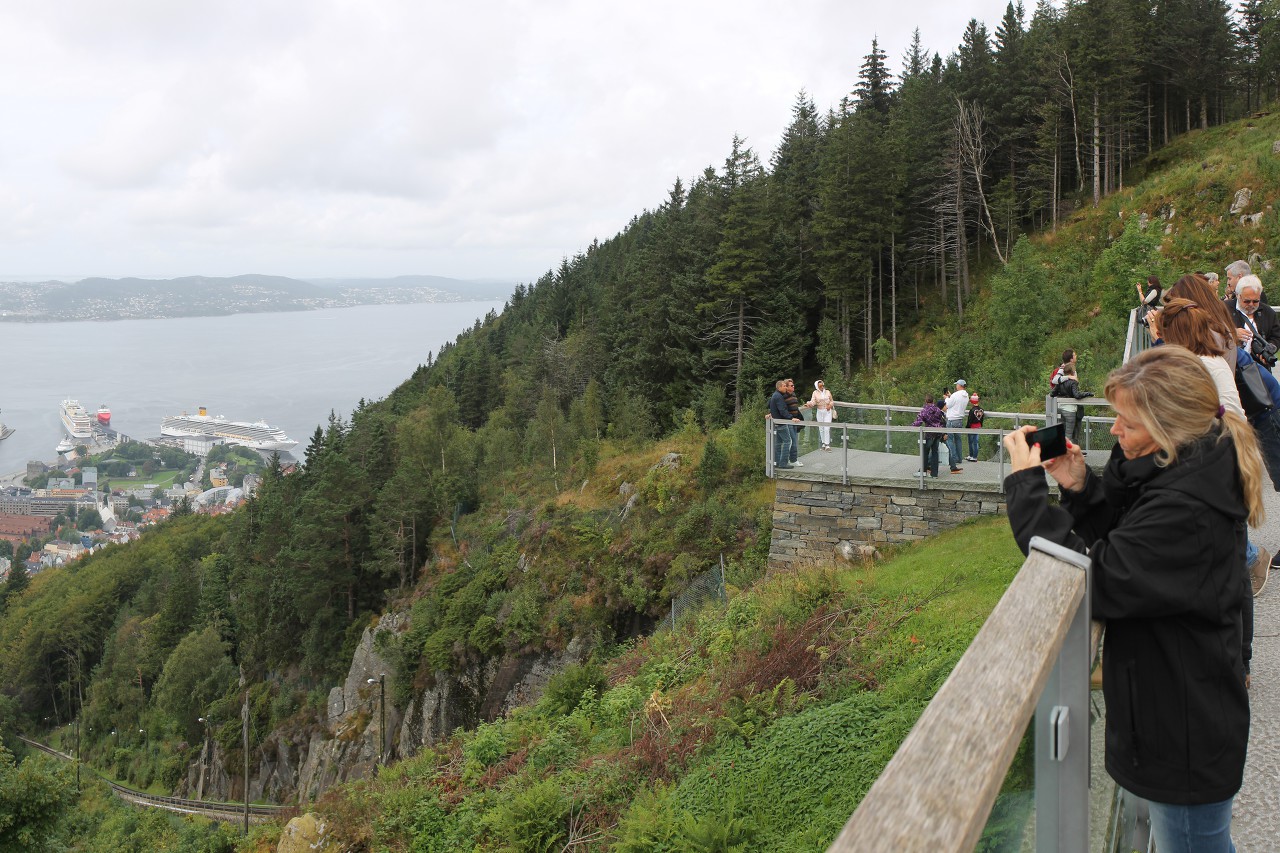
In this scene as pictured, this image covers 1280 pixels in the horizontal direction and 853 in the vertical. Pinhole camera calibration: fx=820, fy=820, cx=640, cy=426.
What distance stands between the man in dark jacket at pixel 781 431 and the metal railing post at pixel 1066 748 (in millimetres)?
12775

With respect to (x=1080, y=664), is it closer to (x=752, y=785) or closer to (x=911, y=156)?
(x=752, y=785)

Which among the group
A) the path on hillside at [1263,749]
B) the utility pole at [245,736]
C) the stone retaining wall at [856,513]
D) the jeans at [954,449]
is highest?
the jeans at [954,449]

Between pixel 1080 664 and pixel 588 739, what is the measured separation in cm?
1075

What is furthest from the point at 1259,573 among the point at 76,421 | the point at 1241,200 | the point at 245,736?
the point at 76,421

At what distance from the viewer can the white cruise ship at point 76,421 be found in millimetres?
179125

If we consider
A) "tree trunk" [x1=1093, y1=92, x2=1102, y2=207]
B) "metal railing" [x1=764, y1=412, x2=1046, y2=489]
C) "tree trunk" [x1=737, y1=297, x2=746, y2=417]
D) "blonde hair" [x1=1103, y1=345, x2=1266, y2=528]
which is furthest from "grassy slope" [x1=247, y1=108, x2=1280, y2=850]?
"tree trunk" [x1=1093, y1=92, x2=1102, y2=207]

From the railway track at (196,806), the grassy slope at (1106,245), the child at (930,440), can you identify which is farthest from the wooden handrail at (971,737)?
the railway track at (196,806)

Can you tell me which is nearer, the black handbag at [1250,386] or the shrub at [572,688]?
the black handbag at [1250,386]

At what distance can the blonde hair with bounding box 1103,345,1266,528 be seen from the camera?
2.10 m

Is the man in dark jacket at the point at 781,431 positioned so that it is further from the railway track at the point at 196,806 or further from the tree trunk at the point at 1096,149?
the tree trunk at the point at 1096,149

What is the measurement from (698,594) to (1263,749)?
43.0 feet

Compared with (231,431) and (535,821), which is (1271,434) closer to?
(535,821)

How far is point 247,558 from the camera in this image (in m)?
57.6

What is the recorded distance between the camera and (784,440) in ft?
47.3
